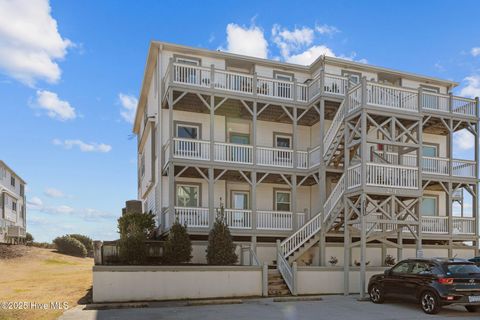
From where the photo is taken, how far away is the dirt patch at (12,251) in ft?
109

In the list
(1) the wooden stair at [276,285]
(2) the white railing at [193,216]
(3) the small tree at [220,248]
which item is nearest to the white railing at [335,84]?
(2) the white railing at [193,216]

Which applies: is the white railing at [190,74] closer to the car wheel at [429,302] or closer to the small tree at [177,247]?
the small tree at [177,247]

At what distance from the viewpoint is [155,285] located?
610 inches

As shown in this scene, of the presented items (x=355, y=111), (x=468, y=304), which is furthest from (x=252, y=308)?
(x=355, y=111)

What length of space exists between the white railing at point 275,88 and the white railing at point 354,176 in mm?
5510

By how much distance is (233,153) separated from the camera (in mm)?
21328

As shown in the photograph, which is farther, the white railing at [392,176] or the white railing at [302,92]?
the white railing at [302,92]

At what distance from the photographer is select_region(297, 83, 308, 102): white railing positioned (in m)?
22.7

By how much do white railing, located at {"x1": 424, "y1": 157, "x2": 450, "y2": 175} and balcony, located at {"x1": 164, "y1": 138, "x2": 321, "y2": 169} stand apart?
6.28 m

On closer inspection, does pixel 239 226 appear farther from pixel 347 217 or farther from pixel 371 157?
pixel 371 157

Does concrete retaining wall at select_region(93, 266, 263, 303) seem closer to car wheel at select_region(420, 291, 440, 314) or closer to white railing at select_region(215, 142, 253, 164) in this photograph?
car wheel at select_region(420, 291, 440, 314)

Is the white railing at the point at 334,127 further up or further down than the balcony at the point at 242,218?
further up

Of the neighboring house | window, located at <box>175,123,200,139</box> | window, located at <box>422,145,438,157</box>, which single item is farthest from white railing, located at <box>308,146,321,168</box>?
the neighboring house

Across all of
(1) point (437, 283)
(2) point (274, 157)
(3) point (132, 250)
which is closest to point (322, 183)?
(2) point (274, 157)
